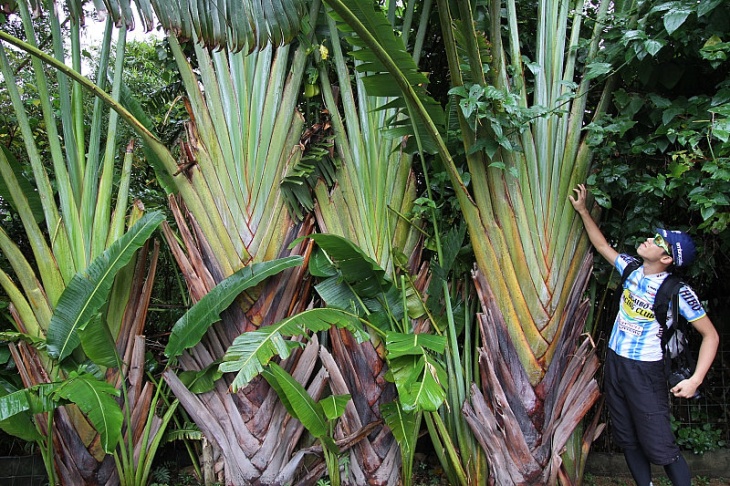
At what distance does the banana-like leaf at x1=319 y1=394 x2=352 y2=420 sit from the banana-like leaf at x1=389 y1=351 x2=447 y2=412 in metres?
0.37

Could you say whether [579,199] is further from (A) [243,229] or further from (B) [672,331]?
(A) [243,229]

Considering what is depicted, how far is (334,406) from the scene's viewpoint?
2996 mm

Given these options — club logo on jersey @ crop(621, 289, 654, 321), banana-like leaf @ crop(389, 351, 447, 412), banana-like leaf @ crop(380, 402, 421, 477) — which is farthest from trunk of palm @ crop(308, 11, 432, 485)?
club logo on jersey @ crop(621, 289, 654, 321)

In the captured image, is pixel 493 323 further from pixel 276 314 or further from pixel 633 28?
pixel 633 28

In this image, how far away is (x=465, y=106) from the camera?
9.01ft

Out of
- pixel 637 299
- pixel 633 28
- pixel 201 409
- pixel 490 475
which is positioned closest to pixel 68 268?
pixel 201 409

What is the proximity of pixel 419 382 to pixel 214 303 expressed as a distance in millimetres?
1273

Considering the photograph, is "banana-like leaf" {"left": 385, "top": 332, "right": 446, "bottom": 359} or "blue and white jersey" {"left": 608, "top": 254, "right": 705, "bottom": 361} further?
"banana-like leaf" {"left": 385, "top": 332, "right": 446, "bottom": 359}

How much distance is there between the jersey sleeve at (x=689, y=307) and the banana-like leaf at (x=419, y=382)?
4.10ft

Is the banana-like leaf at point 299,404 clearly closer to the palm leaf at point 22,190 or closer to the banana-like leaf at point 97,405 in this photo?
the banana-like leaf at point 97,405

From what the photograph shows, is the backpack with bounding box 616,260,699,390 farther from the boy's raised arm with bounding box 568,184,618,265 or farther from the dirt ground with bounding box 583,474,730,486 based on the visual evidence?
the dirt ground with bounding box 583,474,730,486

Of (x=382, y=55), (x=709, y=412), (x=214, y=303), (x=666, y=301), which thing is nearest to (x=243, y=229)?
(x=214, y=303)

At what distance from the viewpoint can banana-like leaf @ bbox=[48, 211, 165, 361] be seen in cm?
309

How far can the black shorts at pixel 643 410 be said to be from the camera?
8.81 ft
